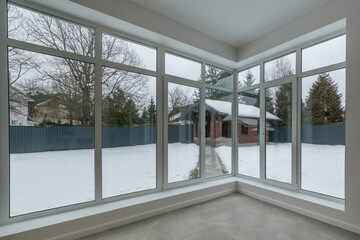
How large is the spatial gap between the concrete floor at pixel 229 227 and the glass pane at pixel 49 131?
32.3 inches

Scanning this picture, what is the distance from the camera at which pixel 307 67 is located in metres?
3.16

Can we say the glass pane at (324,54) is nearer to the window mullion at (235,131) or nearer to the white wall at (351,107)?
the white wall at (351,107)

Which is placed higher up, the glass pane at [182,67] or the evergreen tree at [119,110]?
the glass pane at [182,67]

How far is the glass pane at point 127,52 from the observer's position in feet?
9.18

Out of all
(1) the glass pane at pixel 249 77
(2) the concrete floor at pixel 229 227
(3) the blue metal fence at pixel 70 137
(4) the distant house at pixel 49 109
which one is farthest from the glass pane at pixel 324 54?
(4) the distant house at pixel 49 109

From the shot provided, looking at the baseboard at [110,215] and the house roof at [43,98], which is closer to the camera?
the baseboard at [110,215]

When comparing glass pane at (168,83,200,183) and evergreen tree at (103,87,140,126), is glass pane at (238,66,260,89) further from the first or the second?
evergreen tree at (103,87,140,126)

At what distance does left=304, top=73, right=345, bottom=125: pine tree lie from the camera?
9.21 ft

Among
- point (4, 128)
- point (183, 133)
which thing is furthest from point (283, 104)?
point (4, 128)

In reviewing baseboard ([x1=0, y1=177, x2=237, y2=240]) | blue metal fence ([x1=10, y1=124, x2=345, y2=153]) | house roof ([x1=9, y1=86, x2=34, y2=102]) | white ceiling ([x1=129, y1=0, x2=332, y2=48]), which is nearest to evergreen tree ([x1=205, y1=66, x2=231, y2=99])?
white ceiling ([x1=129, y1=0, x2=332, y2=48])

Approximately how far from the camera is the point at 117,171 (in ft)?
9.39

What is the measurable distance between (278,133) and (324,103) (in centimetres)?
94

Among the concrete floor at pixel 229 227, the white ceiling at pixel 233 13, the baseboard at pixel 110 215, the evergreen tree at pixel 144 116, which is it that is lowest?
the concrete floor at pixel 229 227

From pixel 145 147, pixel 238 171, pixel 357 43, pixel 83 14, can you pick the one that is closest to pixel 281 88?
pixel 357 43
